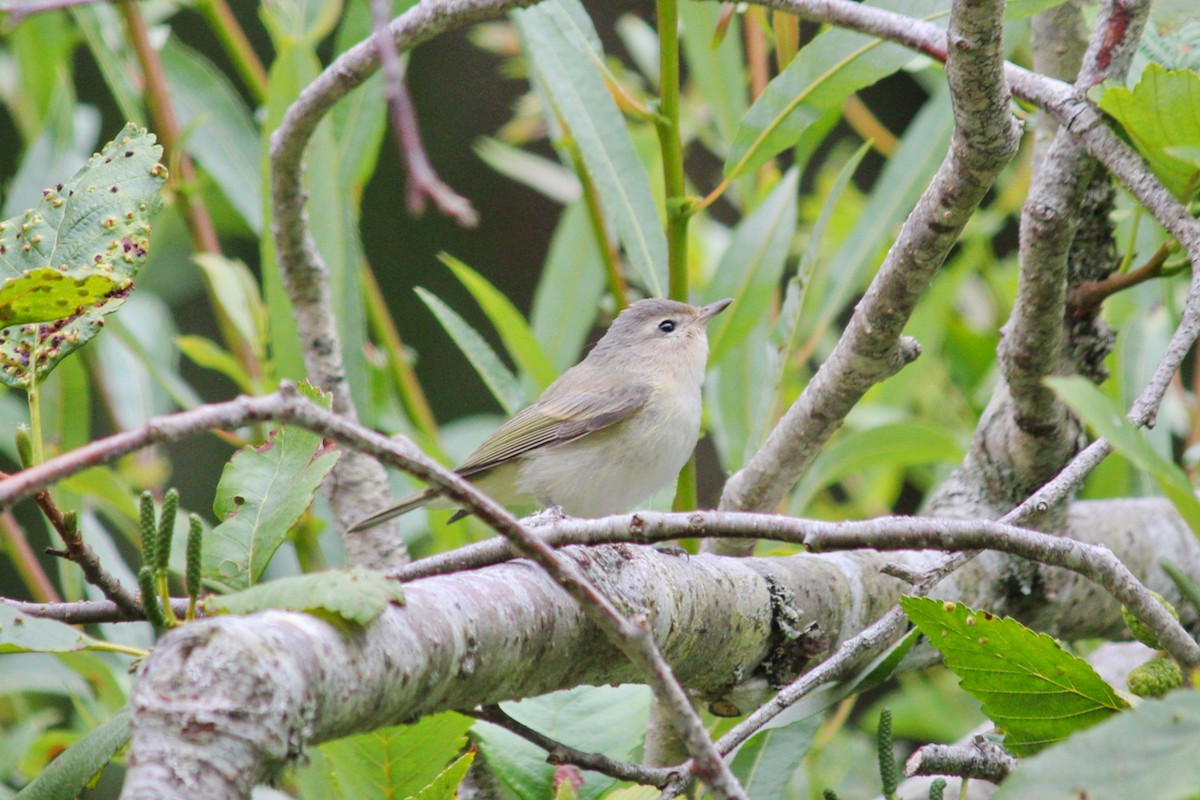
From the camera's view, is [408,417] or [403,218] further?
[403,218]

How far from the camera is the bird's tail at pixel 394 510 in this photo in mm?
2633

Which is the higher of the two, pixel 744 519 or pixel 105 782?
pixel 744 519

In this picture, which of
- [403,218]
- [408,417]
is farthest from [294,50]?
[403,218]

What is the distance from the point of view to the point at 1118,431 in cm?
98

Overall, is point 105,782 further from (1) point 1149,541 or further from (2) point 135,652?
(1) point 1149,541

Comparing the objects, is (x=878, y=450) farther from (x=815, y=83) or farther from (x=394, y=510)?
(x=394, y=510)

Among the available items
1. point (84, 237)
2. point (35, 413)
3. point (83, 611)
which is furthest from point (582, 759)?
point (84, 237)

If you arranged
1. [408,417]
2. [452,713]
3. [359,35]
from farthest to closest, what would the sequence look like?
1. [408,417]
2. [359,35]
3. [452,713]

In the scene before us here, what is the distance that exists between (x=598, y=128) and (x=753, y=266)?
0.51 m

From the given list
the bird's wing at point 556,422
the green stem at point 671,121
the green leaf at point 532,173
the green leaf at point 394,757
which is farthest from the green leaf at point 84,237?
the green leaf at point 532,173

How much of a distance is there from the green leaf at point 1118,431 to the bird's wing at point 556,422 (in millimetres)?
2377

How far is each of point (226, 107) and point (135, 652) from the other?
2196 millimetres

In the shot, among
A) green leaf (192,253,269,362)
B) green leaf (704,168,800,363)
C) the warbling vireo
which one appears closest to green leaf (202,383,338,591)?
green leaf (704,168,800,363)

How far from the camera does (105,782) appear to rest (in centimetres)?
389
